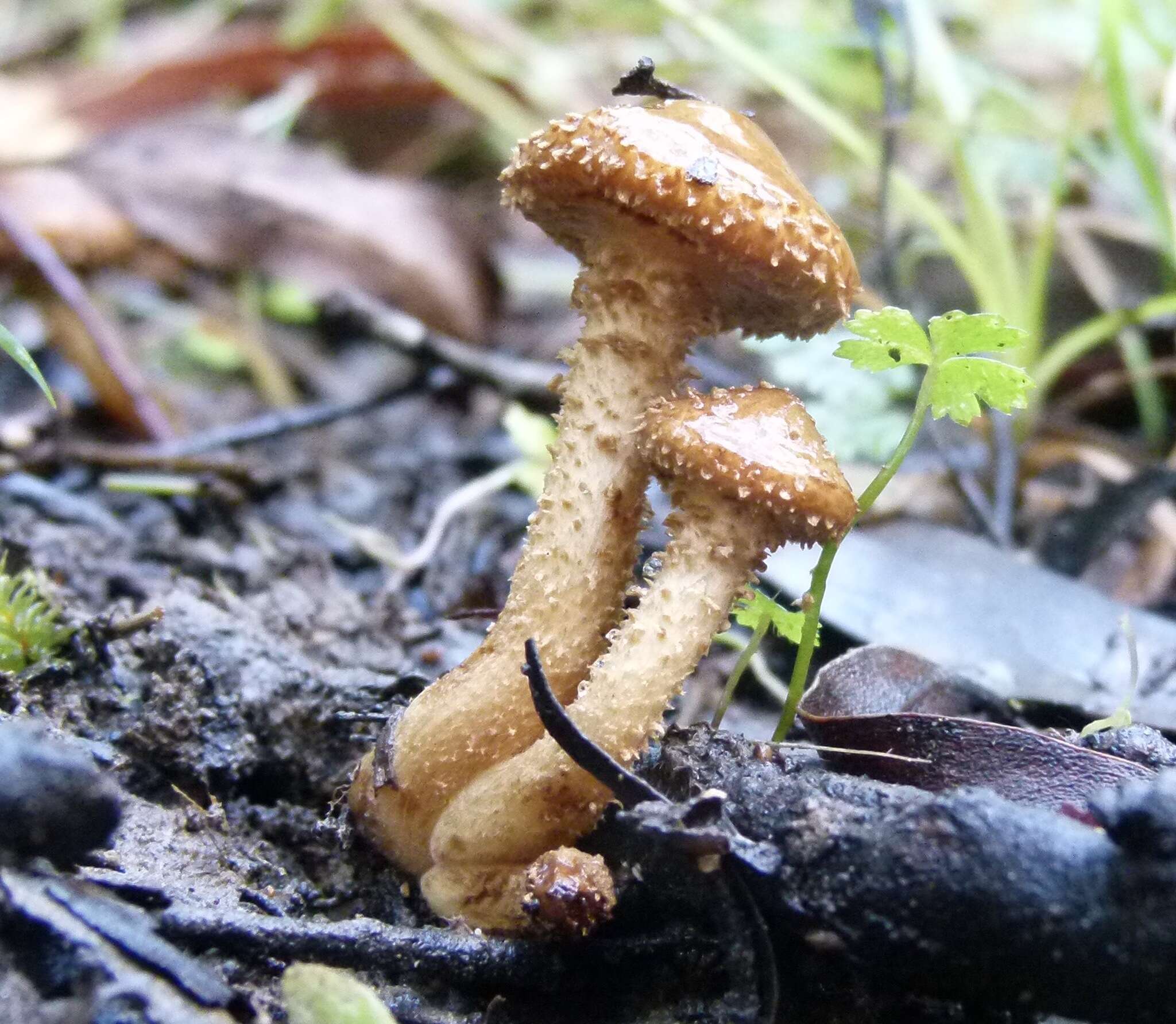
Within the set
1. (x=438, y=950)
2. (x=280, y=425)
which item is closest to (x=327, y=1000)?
(x=438, y=950)

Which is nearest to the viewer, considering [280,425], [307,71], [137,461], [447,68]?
[137,461]

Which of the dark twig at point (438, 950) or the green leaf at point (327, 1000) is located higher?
the green leaf at point (327, 1000)

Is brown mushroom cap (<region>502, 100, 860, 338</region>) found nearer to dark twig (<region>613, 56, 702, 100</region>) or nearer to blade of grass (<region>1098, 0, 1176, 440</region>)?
dark twig (<region>613, 56, 702, 100</region>)

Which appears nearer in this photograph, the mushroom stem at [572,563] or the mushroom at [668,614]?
the mushroom at [668,614]

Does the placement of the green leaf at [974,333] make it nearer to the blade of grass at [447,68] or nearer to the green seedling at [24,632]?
the green seedling at [24,632]

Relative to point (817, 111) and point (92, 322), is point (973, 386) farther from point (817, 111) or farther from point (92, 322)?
point (92, 322)

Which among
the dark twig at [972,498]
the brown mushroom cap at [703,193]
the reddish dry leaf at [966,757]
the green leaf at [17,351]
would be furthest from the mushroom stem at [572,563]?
the dark twig at [972,498]

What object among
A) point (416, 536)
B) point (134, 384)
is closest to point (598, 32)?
point (134, 384)

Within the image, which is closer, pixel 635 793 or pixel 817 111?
pixel 635 793
